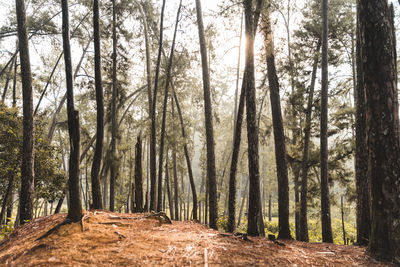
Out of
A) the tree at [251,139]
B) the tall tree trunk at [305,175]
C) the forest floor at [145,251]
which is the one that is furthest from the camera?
the tall tree trunk at [305,175]

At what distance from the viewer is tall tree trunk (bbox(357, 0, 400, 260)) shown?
3.42 m

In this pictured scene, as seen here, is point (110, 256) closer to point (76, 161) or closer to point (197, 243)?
point (197, 243)

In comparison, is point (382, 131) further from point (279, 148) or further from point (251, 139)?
point (279, 148)

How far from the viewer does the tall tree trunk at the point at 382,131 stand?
135 inches

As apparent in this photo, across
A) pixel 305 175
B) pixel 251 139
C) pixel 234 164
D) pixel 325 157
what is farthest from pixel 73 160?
pixel 305 175

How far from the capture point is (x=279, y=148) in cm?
649

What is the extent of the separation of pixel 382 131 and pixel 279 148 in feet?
10.0

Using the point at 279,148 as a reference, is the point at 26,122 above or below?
above

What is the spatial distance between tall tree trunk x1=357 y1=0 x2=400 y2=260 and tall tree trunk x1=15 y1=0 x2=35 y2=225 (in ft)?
25.6

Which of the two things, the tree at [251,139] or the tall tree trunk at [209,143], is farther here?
the tall tree trunk at [209,143]

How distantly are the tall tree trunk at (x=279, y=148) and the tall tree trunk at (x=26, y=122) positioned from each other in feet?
21.8

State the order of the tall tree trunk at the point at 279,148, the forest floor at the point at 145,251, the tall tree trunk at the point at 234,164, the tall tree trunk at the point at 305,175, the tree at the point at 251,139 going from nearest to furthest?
the forest floor at the point at 145,251
the tree at the point at 251,139
the tall tree trunk at the point at 279,148
the tall tree trunk at the point at 234,164
the tall tree trunk at the point at 305,175

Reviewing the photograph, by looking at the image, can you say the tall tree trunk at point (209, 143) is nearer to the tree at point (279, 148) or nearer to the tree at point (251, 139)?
the tree at point (279, 148)

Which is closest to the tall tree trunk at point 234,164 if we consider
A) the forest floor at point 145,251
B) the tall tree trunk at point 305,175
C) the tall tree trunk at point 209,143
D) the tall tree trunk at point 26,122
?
the tall tree trunk at point 209,143
